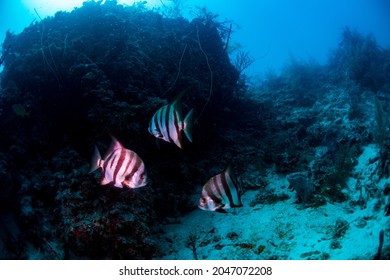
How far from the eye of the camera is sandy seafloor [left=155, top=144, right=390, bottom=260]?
8.65ft

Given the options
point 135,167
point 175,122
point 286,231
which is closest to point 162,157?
point 286,231

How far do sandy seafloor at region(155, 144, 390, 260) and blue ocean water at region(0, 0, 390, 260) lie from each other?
0.02 m

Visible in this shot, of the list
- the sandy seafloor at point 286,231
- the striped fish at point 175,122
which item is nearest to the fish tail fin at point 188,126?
the striped fish at point 175,122

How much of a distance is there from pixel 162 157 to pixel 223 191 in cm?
248

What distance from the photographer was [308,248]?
110 inches

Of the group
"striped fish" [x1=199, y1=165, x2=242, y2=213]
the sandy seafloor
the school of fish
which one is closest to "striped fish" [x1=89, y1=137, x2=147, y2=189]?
the school of fish

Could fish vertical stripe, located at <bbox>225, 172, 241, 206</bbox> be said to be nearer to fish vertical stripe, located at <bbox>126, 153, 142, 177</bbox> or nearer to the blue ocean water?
the blue ocean water

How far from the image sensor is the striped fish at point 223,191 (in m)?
2.20

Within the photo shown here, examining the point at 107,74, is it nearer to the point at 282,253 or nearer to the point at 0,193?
the point at 0,193

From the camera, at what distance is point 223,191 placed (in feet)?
7.23

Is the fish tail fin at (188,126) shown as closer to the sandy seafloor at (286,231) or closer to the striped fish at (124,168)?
the striped fish at (124,168)
